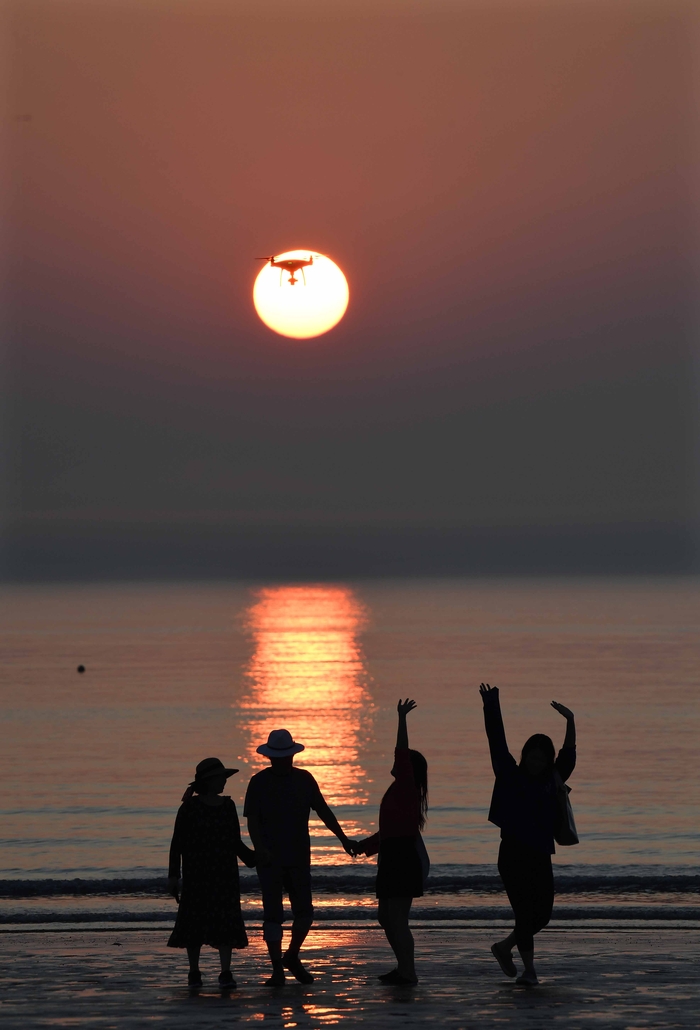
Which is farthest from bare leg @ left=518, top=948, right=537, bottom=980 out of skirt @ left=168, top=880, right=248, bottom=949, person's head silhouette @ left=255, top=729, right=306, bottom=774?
person's head silhouette @ left=255, top=729, right=306, bottom=774

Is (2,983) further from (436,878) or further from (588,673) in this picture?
(588,673)

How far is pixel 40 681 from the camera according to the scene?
288ft

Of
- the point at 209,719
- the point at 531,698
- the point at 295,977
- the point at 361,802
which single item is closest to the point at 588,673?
the point at 531,698

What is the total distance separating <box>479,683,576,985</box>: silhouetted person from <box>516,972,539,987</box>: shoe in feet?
0.10

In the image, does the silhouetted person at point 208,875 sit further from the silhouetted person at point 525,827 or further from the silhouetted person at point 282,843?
the silhouetted person at point 525,827

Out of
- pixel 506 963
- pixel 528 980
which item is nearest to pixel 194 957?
pixel 506 963

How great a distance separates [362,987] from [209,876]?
4.52ft

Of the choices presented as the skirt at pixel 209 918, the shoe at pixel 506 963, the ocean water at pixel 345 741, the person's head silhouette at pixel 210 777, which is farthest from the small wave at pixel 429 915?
the person's head silhouette at pixel 210 777

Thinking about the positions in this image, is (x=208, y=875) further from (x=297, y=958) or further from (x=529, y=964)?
(x=529, y=964)

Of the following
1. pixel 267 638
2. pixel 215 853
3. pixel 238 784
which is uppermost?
pixel 267 638

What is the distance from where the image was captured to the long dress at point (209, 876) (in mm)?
9305

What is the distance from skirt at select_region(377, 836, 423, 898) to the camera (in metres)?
9.38

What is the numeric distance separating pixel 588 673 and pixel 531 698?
2009cm

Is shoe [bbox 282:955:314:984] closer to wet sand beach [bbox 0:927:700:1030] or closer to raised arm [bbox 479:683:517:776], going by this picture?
wet sand beach [bbox 0:927:700:1030]
